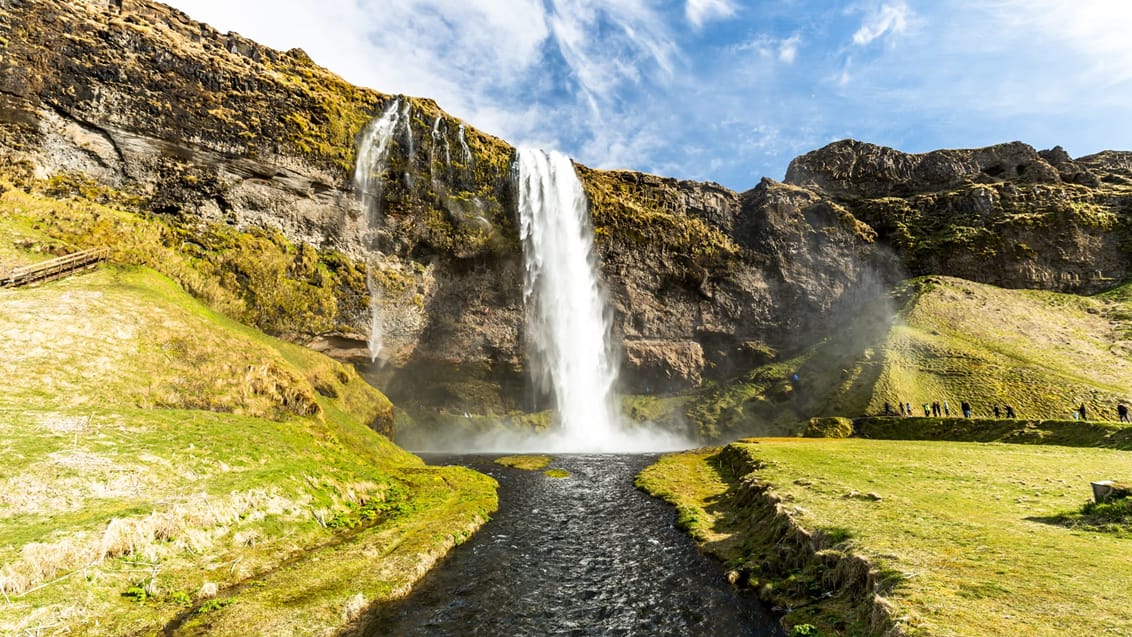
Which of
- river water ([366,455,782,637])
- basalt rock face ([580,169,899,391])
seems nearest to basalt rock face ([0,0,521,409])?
basalt rock face ([580,169,899,391])

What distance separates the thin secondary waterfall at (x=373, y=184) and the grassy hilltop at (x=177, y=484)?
25988 mm

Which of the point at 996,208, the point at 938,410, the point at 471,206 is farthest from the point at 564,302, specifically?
the point at 996,208

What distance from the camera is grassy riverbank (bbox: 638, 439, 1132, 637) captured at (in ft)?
29.7

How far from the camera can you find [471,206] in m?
66.4

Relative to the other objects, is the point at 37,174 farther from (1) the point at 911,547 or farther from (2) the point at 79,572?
(1) the point at 911,547

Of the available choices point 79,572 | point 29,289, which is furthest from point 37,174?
point 79,572

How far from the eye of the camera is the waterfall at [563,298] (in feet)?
232

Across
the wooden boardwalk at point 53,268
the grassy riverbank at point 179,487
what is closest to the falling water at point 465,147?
the wooden boardwalk at point 53,268

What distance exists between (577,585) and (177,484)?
14.9 metres

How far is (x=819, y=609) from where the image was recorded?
12555 mm

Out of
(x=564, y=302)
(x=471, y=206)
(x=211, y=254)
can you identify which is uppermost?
(x=471, y=206)

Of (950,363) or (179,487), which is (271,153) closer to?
(179,487)

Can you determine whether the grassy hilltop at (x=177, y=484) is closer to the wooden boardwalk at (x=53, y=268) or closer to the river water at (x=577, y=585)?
the wooden boardwalk at (x=53, y=268)

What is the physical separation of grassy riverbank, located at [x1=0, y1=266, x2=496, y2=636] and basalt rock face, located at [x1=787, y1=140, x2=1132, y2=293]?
9489 cm
